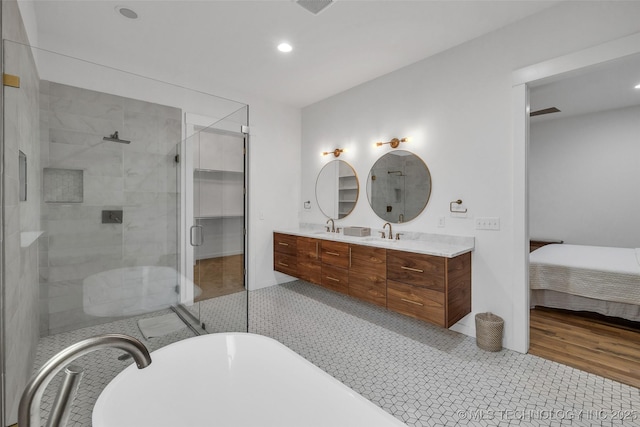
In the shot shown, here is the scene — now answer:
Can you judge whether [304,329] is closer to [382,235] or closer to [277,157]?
[382,235]

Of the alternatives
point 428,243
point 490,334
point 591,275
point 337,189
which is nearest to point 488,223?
point 428,243

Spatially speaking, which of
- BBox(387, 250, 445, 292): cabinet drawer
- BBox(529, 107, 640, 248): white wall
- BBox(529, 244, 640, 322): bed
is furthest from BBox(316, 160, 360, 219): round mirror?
BBox(529, 107, 640, 248): white wall

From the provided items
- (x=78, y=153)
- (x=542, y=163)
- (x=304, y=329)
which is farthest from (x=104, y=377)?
(x=542, y=163)

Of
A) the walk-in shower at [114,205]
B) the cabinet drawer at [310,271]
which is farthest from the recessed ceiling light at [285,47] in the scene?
the cabinet drawer at [310,271]

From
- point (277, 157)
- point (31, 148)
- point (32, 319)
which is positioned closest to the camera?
point (31, 148)

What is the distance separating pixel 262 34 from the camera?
2621 millimetres

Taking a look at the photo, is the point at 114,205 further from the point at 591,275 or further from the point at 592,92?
the point at 592,92

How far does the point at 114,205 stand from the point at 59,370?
1.49 metres

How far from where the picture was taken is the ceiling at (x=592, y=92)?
3219 mm

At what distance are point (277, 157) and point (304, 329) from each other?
2.50 m

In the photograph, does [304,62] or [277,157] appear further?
[277,157]

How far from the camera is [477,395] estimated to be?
1876 mm

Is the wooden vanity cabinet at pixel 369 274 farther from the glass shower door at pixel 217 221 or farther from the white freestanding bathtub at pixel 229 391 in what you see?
the white freestanding bathtub at pixel 229 391

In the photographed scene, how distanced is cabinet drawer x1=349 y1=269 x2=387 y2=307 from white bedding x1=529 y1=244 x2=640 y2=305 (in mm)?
1721
